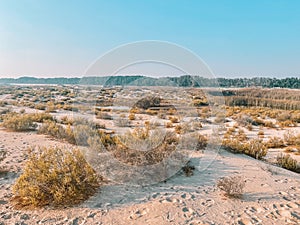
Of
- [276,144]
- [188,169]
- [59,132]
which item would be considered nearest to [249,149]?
[276,144]

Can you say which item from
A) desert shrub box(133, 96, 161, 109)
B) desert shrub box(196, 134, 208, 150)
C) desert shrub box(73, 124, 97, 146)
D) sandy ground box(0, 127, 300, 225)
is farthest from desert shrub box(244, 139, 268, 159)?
desert shrub box(133, 96, 161, 109)

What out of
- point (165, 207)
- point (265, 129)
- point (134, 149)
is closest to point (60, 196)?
point (165, 207)

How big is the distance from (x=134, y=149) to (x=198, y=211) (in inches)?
87.9

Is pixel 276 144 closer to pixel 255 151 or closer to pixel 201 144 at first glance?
pixel 255 151

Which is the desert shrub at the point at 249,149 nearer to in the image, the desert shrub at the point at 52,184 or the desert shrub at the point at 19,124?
the desert shrub at the point at 52,184

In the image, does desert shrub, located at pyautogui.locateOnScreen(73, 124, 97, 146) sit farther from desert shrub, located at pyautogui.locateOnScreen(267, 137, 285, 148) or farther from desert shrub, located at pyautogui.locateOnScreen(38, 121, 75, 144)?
desert shrub, located at pyautogui.locateOnScreen(267, 137, 285, 148)

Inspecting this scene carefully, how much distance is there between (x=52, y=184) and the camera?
13.3ft

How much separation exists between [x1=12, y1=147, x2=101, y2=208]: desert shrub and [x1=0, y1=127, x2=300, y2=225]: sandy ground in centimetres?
18

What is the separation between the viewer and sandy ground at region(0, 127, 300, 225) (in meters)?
3.68

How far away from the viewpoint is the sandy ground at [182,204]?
3.68 meters

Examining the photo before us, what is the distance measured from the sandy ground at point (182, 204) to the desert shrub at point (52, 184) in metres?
0.18

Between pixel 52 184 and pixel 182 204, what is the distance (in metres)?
2.32

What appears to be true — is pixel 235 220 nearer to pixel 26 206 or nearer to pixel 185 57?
pixel 26 206

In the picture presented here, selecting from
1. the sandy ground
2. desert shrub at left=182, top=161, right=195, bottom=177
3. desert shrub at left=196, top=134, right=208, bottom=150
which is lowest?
the sandy ground
